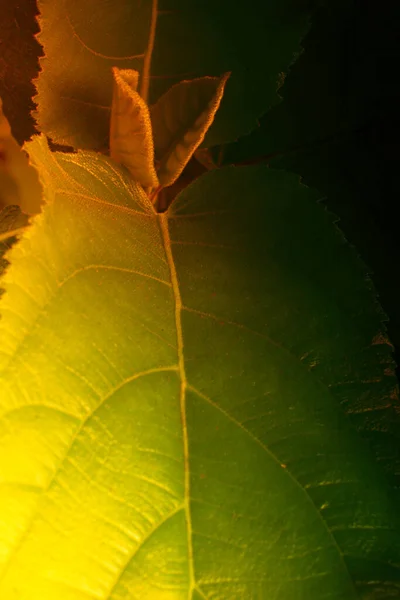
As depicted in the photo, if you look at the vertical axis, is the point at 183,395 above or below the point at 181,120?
below

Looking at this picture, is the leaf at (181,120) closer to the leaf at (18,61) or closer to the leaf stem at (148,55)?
the leaf stem at (148,55)

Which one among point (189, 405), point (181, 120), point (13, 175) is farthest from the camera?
point (13, 175)

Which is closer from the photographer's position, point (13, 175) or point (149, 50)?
point (149, 50)

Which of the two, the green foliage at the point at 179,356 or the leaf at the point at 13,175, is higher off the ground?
the leaf at the point at 13,175

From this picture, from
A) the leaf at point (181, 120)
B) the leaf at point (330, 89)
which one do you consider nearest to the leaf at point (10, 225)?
the leaf at point (181, 120)

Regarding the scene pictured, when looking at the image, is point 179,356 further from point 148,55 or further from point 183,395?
point 148,55

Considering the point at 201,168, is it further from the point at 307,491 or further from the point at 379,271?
the point at 307,491

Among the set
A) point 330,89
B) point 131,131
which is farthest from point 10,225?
point 330,89

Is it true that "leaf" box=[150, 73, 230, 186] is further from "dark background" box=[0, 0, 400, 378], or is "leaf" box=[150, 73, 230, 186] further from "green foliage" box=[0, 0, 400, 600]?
"dark background" box=[0, 0, 400, 378]
